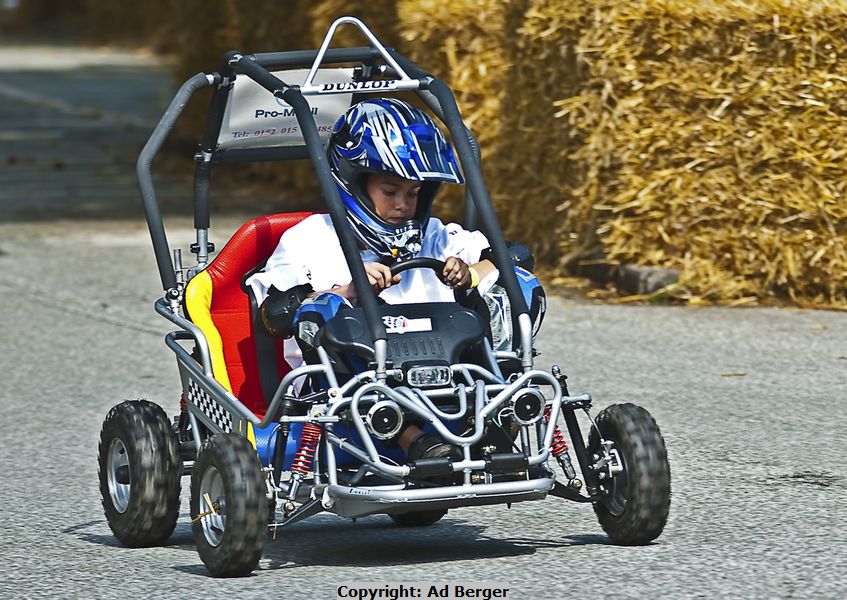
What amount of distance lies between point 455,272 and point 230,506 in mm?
1000

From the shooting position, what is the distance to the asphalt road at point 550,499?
193 inches

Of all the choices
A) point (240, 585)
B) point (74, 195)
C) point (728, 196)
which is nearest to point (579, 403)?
point (240, 585)

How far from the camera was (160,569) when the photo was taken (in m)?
5.15

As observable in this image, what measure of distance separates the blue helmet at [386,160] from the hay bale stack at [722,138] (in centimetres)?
504

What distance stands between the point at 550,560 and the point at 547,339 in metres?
4.25

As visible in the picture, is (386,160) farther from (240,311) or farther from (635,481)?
(635,481)

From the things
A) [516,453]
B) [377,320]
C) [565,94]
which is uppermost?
[565,94]

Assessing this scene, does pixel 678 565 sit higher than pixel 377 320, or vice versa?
pixel 377 320

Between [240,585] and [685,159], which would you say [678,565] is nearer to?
[240,585]

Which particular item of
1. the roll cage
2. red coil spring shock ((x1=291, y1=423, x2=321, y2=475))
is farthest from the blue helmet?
red coil spring shock ((x1=291, y1=423, x2=321, y2=475))

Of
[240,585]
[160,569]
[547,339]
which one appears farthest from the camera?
[547,339]

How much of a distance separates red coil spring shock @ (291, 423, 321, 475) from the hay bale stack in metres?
5.62

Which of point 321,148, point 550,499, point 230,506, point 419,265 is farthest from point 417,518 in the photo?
point 321,148

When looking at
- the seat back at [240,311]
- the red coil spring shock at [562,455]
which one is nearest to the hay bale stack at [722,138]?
the seat back at [240,311]
